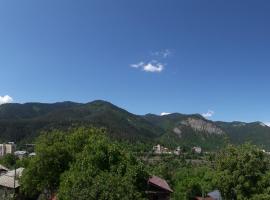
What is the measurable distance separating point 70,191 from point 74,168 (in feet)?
20.4

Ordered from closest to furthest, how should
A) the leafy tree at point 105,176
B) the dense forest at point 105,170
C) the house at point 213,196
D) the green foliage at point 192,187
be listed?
the leafy tree at point 105,176, the dense forest at point 105,170, the house at point 213,196, the green foliage at point 192,187

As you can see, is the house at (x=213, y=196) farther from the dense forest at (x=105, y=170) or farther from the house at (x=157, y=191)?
the dense forest at (x=105, y=170)

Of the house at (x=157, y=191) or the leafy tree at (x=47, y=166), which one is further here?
the house at (x=157, y=191)

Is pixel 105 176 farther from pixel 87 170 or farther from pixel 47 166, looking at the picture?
pixel 47 166

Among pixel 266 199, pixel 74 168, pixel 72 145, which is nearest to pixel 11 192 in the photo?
pixel 72 145

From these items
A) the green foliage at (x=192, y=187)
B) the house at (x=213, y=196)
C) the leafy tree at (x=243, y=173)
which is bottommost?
the house at (x=213, y=196)

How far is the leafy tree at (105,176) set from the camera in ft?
106

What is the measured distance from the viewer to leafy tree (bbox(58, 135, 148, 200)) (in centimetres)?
3241

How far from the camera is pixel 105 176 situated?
33.9 m

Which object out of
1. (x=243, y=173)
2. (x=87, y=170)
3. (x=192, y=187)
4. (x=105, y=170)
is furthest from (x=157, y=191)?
(x=87, y=170)

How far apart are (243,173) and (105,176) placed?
1858 cm

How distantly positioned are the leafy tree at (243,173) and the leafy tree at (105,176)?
41.3ft

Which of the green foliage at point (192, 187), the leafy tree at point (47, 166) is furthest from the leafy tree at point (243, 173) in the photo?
the green foliage at point (192, 187)

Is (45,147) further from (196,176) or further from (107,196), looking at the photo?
(196,176)
